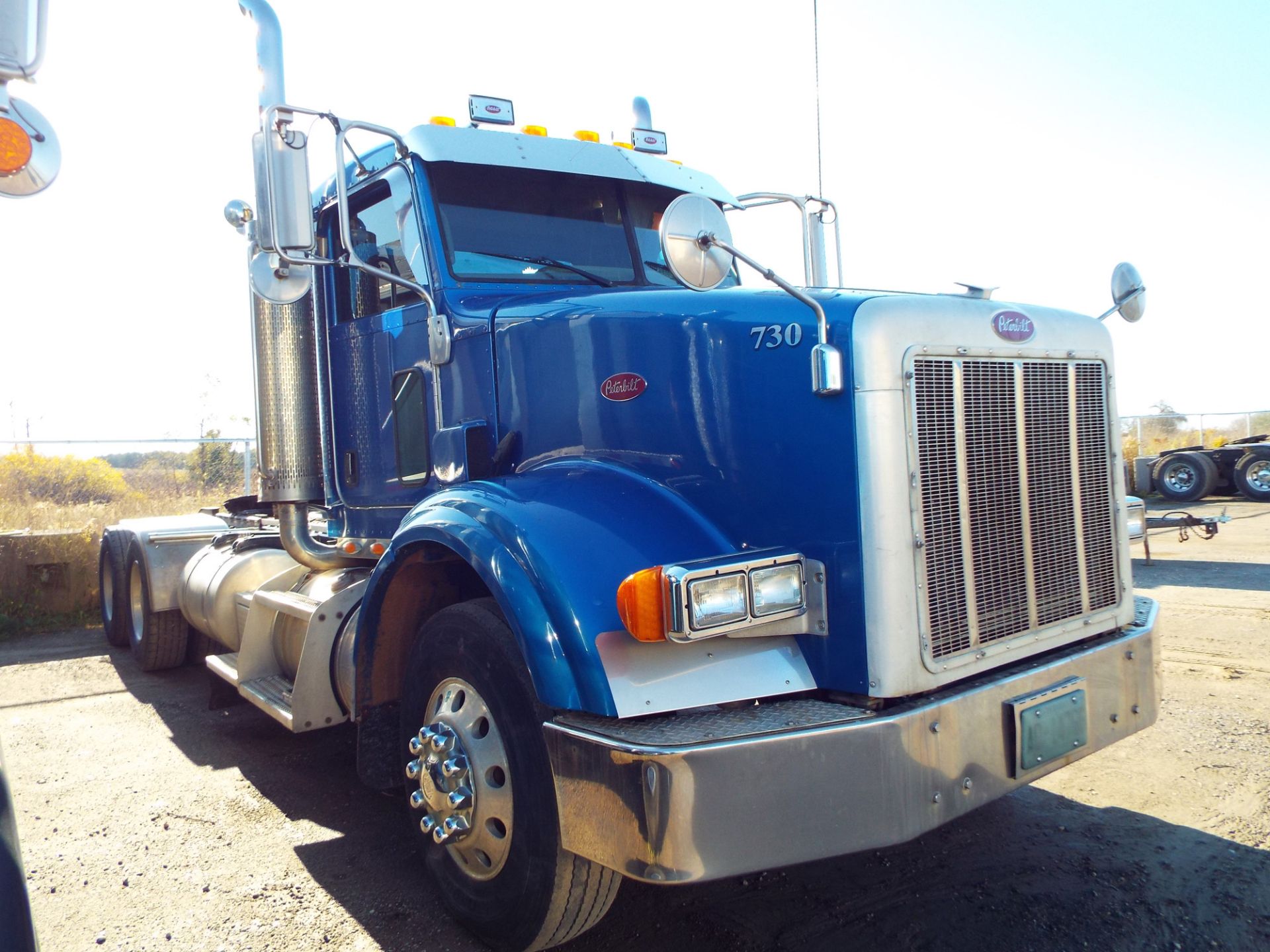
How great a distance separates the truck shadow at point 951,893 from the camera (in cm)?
286

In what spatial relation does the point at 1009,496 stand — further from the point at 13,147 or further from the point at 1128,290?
the point at 13,147

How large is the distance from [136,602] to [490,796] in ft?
18.1

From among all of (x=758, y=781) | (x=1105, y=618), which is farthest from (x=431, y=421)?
(x=1105, y=618)

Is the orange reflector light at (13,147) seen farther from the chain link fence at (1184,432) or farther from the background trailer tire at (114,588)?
the chain link fence at (1184,432)

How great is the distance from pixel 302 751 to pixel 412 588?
198 cm

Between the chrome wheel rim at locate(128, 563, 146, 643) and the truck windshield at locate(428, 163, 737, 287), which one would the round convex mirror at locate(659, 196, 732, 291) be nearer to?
the truck windshield at locate(428, 163, 737, 287)

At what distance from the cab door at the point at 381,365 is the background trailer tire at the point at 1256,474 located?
1623 cm

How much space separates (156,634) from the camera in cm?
673

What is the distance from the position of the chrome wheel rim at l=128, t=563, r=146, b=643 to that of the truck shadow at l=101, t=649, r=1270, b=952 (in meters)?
3.72

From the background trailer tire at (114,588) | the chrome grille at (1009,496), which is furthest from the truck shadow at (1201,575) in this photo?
the background trailer tire at (114,588)

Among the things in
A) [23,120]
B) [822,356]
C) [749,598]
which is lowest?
[749,598]

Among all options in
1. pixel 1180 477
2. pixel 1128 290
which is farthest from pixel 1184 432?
pixel 1128 290

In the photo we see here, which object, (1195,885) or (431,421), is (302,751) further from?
(1195,885)

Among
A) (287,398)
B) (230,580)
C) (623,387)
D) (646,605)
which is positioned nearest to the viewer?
(646,605)
